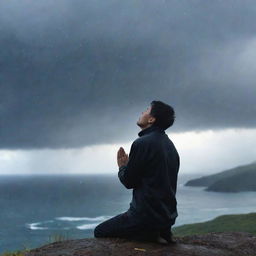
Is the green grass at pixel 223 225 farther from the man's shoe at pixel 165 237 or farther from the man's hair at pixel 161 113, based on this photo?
the man's hair at pixel 161 113

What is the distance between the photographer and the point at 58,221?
179 meters

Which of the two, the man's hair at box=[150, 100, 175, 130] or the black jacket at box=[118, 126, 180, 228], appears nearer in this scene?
the black jacket at box=[118, 126, 180, 228]

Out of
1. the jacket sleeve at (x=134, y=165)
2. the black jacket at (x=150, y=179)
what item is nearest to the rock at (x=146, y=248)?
the black jacket at (x=150, y=179)

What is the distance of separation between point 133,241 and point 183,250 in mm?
1128

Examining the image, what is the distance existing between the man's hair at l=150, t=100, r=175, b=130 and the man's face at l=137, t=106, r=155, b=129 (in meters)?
0.08

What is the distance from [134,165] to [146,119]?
108 centimetres

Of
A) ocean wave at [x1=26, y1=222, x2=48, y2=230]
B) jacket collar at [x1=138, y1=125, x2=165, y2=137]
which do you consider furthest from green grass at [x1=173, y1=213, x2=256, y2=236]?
jacket collar at [x1=138, y1=125, x2=165, y2=137]

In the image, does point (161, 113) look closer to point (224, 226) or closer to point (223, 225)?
point (224, 226)

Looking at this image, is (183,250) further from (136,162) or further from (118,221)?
(136,162)

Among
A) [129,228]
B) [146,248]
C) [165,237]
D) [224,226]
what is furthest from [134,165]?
[224,226]

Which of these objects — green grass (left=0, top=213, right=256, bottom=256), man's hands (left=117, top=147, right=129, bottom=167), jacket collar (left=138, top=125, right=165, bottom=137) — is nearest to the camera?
man's hands (left=117, top=147, right=129, bottom=167)

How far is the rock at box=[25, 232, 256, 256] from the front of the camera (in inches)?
386

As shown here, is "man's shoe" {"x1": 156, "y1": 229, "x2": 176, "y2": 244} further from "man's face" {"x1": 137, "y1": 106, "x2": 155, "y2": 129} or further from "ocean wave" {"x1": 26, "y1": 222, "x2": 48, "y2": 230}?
"ocean wave" {"x1": 26, "y1": 222, "x2": 48, "y2": 230}

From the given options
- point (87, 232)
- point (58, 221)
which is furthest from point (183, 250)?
point (58, 221)
